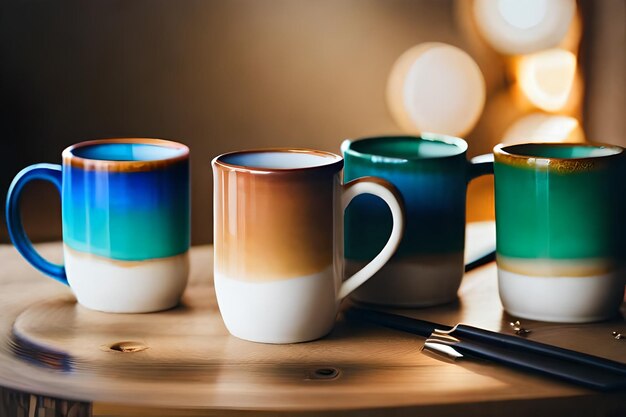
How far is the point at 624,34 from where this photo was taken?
1.52 meters

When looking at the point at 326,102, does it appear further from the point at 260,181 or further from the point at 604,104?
the point at 260,181

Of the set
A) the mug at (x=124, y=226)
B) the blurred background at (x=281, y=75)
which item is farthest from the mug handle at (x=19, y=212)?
the blurred background at (x=281, y=75)

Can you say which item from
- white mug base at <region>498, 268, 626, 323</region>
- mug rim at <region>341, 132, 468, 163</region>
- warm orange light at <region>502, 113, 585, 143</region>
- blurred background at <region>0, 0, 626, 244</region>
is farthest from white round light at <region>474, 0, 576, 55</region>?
A: white mug base at <region>498, 268, 626, 323</region>

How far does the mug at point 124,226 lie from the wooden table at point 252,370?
2 centimetres

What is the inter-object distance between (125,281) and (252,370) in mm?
160

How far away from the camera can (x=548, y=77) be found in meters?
1.97

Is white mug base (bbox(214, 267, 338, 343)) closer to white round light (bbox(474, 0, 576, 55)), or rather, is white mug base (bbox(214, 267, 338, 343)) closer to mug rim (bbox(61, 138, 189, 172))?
mug rim (bbox(61, 138, 189, 172))

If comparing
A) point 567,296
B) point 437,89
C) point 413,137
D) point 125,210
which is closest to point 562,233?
point 567,296

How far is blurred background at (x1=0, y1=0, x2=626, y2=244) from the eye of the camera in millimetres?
1816

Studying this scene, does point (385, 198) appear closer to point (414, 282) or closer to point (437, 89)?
point (414, 282)

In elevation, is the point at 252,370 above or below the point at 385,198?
below

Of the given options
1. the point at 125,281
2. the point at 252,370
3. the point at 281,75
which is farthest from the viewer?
the point at 281,75

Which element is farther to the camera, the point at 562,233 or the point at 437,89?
the point at 437,89

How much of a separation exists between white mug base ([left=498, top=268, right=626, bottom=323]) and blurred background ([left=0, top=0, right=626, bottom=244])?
1099 mm
